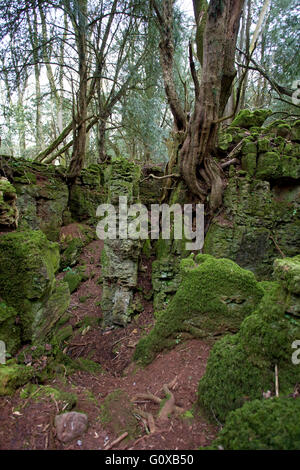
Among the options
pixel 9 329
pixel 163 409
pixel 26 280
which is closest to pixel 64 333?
pixel 9 329

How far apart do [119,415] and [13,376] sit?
115cm

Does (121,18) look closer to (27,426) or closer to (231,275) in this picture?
(231,275)

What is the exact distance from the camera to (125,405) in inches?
102

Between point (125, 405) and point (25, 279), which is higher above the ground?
point (25, 279)

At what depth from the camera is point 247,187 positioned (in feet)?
17.2

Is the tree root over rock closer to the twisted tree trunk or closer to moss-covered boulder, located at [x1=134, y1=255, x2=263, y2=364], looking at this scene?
moss-covered boulder, located at [x1=134, y1=255, x2=263, y2=364]

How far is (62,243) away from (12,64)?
5649mm

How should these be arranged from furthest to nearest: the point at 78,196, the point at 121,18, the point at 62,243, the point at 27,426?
1. the point at 121,18
2. the point at 78,196
3. the point at 62,243
4. the point at 27,426

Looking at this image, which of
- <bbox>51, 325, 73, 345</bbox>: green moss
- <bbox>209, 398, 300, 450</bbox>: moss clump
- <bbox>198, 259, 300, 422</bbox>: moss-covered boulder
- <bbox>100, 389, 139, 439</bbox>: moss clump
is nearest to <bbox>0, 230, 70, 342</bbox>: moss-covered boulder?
<bbox>100, 389, 139, 439</bbox>: moss clump

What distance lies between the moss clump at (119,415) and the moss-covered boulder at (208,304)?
0.80 meters

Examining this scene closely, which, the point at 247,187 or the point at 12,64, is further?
the point at 12,64

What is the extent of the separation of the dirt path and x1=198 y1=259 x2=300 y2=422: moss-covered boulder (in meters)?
0.28

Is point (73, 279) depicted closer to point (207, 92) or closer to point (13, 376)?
point (13, 376)
